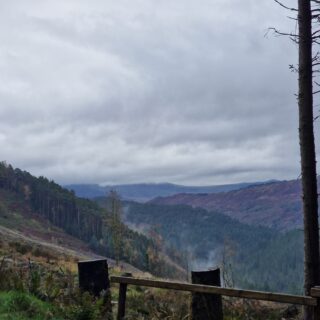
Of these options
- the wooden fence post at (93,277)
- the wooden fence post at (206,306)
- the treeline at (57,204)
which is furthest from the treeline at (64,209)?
the wooden fence post at (206,306)

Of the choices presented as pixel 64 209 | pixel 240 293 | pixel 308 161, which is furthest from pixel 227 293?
pixel 64 209

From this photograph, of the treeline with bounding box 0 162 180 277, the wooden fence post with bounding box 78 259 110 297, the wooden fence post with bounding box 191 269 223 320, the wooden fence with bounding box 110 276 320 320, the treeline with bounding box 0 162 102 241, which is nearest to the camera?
the wooden fence with bounding box 110 276 320 320

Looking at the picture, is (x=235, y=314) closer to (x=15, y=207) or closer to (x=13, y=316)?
(x=13, y=316)

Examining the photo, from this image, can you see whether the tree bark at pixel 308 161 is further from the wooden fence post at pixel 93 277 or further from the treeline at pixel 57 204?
the treeline at pixel 57 204

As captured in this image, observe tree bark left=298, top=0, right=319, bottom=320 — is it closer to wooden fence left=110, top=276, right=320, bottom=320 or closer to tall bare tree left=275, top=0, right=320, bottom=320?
tall bare tree left=275, top=0, right=320, bottom=320

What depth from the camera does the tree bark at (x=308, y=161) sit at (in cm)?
1111

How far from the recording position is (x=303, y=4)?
11.7 metres

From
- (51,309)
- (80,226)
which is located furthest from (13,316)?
(80,226)

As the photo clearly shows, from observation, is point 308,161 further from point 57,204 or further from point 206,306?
point 57,204

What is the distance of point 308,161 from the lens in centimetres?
1123

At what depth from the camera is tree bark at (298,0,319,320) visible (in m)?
11.1

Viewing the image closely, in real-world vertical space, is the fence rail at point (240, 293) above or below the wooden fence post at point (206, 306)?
above

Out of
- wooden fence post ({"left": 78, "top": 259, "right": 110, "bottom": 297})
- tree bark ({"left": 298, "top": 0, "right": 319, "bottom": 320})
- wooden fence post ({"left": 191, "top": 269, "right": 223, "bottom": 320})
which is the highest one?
tree bark ({"left": 298, "top": 0, "right": 319, "bottom": 320})

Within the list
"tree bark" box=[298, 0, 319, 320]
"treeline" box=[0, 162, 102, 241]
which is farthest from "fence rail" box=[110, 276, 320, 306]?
"treeline" box=[0, 162, 102, 241]
